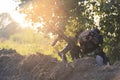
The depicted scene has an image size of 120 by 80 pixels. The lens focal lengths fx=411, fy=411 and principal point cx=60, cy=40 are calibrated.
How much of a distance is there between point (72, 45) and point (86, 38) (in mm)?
849

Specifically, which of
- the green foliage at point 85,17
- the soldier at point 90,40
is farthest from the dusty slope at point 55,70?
the green foliage at point 85,17

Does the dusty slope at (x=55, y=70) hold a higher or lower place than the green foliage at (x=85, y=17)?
lower

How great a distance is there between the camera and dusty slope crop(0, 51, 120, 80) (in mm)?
6727

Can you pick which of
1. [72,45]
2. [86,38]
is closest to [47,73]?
[86,38]

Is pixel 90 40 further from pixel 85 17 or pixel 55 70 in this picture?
pixel 55 70

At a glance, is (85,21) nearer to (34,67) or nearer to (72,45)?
(72,45)

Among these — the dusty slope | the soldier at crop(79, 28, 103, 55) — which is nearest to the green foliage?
the soldier at crop(79, 28, 103, 55)

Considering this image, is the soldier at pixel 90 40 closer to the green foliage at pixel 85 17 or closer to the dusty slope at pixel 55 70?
the green foliage at pixel 85 17

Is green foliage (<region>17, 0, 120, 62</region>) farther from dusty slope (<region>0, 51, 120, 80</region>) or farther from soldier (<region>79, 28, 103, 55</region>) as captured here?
dusty slope (<region>0, 51, 120, 80</region>)

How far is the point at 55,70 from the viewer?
707 centimetres

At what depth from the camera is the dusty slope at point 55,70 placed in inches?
265

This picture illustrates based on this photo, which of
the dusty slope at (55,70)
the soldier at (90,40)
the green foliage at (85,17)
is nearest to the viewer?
the dusty slope at (55,70)

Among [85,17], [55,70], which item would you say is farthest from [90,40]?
[55,70]

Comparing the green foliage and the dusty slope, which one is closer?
the dusty slope
